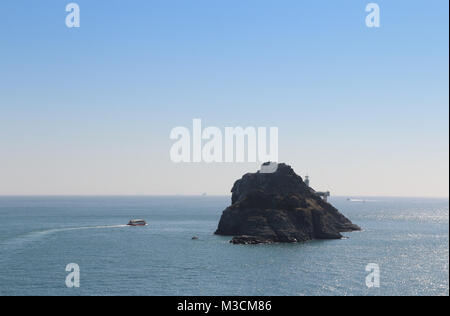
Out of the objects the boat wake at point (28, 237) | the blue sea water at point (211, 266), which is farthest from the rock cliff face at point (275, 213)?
the boat wake at point (28, 237)

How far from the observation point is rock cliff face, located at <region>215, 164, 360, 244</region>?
14238 centimetres

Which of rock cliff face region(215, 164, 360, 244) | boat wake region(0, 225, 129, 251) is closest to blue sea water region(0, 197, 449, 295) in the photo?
boat wake region(0, 225, 129, 251)

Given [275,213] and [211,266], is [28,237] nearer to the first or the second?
[211,266]

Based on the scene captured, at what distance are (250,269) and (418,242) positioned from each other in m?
89.1

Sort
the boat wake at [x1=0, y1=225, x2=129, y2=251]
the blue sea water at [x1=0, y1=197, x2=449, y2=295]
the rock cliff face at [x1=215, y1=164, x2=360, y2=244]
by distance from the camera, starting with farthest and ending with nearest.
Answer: the rock cliff face at [x1=215, y1=164, x2=360, y2=244] → the boat wake at [x1=0, y1=225, x2=129, y2=251] → the blue sea water at [x1=0, y1=197, x2=449, y2=295]

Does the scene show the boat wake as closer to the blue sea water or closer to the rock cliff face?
the blue sea water

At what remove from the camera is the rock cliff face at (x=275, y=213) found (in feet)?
467

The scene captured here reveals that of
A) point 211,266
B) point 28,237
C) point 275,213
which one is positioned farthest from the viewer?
point 28,237

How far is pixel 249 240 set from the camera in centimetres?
13650

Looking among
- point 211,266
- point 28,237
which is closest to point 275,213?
point 211,266

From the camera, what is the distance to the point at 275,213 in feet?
478

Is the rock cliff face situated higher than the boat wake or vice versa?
the rock cliff face
